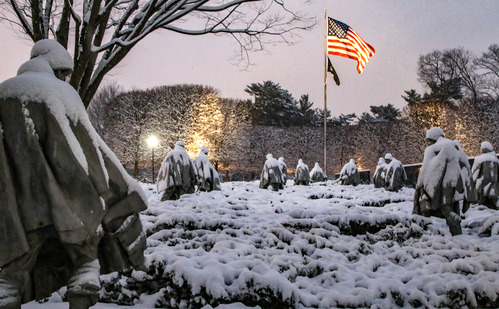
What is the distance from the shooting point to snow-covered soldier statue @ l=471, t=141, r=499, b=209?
9828mm

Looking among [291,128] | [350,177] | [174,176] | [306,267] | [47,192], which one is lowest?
[306,267]

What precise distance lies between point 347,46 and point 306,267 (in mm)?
15670

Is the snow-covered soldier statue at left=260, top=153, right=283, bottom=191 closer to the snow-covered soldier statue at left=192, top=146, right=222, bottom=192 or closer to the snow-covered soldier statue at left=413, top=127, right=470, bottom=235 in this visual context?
the snow-covered soldier statue at left=192, top=146, right=222, bottom=192

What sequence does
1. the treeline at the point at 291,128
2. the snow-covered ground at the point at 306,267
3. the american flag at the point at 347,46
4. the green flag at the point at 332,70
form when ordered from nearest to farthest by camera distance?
1. the snow-covered ground at the point at 306,267
2. the american flag at the point at 347,46
3. the green flag at the point at 332,70
4. the treeline at the point at 291,128

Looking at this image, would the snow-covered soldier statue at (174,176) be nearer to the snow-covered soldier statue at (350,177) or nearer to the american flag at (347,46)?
the american flag at (347,46)

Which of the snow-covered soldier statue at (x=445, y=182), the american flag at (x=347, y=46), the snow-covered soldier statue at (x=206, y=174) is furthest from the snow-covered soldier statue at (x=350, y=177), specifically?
the snow-covered soldier statue at (x=445, y=182)

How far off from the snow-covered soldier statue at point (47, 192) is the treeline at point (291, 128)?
30.2 metres

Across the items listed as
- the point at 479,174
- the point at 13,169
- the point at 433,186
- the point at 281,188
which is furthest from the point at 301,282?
the point at 281,188

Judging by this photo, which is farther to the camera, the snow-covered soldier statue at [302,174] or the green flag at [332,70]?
the snow-covered soldier statue at [302,174]

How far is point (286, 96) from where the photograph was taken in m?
56.8

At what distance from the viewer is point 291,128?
42062 mm

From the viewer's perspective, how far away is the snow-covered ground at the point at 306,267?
398 cm

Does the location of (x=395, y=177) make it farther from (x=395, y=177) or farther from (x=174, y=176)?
(x=174, y=176)

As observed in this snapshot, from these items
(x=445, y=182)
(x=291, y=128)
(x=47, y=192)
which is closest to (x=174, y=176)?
(x=445, y=182)
